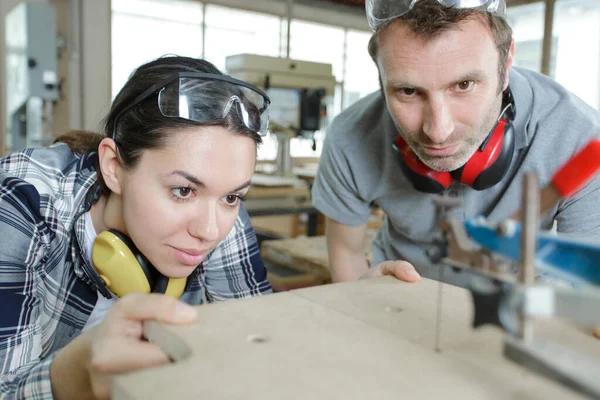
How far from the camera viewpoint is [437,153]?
1.10 metres

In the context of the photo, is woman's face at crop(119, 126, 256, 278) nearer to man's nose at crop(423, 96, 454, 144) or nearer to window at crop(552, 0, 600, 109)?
man's nose at crop(423, 96, 454, 144)

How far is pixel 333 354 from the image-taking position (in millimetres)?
532

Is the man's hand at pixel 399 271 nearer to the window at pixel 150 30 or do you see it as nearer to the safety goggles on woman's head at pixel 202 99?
the safety goggles on woman's head at pixel 202 99

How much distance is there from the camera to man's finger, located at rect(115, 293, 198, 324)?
0.61m

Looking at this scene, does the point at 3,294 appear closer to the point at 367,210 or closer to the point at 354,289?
the point at 354,289

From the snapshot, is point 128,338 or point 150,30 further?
point 150,30

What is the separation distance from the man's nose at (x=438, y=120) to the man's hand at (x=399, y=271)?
286 millimetres

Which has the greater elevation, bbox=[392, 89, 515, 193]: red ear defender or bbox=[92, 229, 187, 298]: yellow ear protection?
bbox=[392, 89, 515, 193]: red ear defender

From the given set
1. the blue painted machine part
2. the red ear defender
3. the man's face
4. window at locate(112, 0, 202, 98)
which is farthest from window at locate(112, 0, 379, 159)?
the blue painted machine part

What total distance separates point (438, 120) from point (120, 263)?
2.22 ft

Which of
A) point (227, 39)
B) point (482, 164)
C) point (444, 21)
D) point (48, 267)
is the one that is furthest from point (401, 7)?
point (227, 39)

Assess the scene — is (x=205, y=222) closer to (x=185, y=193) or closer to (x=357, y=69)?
(x=185, y=193)

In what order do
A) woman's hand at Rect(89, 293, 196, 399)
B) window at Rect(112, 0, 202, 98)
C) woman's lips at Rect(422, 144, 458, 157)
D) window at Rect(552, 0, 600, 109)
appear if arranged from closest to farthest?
1. woman's hand at Rect(89, 293, 196, 399)
2. woman's lips at Rect(422, 144, 458, 157)
3. window at Rect(552, 0, 600, 109)
4. window at Rect(112, 0, 202, 98)

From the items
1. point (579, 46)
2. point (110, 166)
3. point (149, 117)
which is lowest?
point (110, 166)
